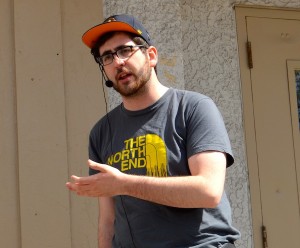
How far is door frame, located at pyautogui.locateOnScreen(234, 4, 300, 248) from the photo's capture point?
13.6 ft

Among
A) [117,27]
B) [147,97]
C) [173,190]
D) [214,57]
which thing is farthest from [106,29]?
[214,57]

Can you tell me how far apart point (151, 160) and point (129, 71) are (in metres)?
0.40

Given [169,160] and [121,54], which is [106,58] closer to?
[121,54]

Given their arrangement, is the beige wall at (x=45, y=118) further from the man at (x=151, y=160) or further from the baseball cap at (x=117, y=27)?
the baseball cap at (x=117, y=27)

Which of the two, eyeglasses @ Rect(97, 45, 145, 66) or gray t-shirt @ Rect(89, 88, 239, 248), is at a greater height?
eyeglasses @ Rect(97, 45, 145, 66)

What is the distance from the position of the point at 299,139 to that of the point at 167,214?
225cm

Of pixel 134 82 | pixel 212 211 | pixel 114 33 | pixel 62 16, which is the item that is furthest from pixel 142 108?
pixel 62 16

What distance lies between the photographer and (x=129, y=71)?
2533 millimetres

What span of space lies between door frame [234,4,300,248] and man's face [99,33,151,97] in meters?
1.79

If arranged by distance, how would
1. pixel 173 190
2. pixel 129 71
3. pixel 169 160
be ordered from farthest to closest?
pixel 129 71, pixel 169 160, pixel 173 190

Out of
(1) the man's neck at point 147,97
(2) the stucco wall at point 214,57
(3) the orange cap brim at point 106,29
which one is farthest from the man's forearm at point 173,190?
(2) the stucco wall at point 214,57

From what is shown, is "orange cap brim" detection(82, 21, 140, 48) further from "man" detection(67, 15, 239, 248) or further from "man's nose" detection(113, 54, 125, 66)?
"man's nose" detection(113, 54, 125, 66)

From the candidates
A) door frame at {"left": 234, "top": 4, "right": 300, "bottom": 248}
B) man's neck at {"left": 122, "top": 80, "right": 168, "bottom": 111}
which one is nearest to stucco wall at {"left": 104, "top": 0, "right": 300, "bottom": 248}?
door frame at {"left": 234, "top": 4, "right": 300, "bottom": 248}

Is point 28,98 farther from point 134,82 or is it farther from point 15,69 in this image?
point 134,82
